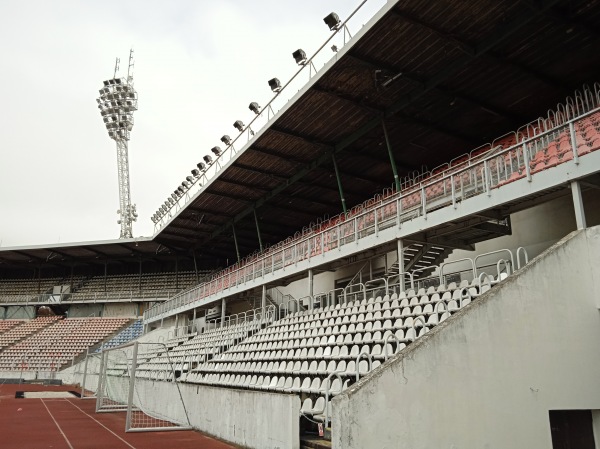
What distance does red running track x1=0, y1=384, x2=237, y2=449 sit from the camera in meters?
7.89

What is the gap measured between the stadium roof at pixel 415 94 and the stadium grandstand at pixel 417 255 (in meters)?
0.07

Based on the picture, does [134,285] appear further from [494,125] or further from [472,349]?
[472,349]

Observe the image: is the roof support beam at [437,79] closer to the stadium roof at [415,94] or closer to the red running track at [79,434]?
the stadium roof at [415,94]

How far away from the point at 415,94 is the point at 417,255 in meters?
5.11

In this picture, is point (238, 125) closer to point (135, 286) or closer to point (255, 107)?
point (255, 107)

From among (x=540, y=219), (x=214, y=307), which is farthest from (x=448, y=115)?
(x=214, y=307)

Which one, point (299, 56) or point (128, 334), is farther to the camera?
point (128, 334)

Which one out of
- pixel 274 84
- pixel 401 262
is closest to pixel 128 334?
pixel 274 84

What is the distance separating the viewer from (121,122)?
155ft

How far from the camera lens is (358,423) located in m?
4.80

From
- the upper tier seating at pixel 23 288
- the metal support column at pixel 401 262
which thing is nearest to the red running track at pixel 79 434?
the metal support column at pixel 401 262

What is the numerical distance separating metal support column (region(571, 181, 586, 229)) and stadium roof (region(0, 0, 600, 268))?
506cm

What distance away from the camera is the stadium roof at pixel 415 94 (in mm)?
11727

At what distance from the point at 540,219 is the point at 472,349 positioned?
709 cm
